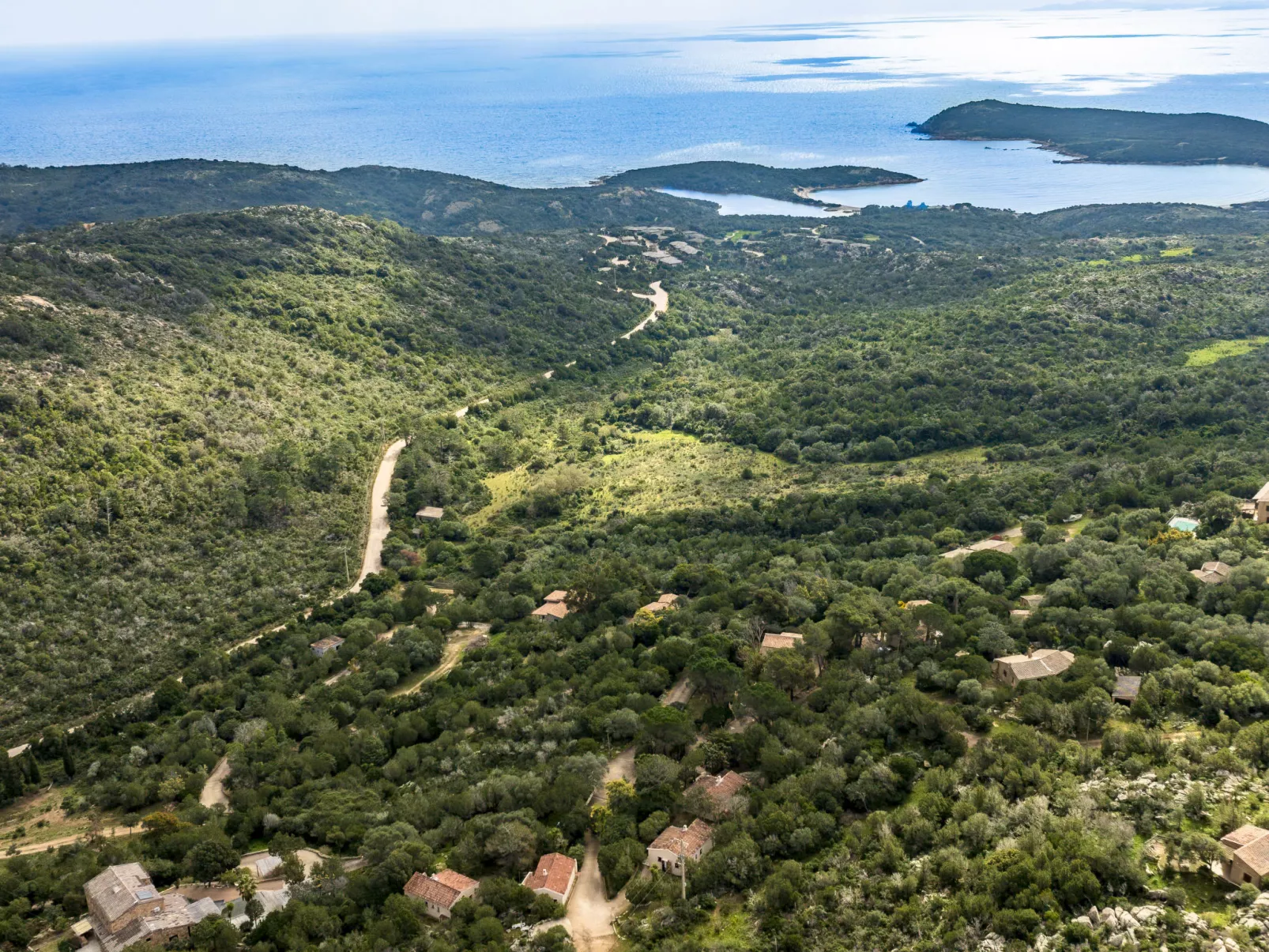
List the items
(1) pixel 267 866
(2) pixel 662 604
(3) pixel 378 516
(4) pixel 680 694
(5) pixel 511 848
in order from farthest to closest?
(3) pixel 378 516, (2) pixel 662 604, (4) pixel 680 694, (1) pixel 267 866, (5) pixel 511 848

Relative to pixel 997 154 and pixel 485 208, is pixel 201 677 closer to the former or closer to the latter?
pixel 485 208

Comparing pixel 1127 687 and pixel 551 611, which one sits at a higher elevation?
pixel 1127 687

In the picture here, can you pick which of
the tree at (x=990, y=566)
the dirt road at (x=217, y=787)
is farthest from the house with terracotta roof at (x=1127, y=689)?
the dirt road at (x=217, y=787)

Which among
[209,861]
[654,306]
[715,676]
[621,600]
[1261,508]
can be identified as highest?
[654,306]

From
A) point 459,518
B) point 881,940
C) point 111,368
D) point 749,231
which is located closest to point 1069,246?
point 749,231

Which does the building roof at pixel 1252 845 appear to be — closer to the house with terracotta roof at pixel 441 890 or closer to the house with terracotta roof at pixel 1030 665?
the house with terracotta roof at pixel 1030 665

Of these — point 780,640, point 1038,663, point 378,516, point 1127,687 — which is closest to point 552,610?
point 780,640

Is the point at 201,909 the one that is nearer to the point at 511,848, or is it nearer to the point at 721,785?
the point at 511,848

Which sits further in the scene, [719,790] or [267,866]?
[719,790]
